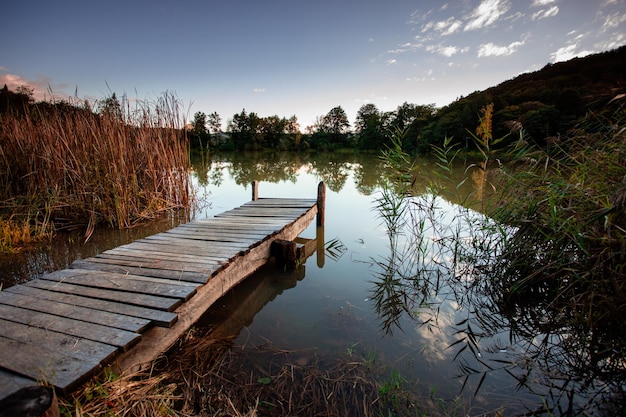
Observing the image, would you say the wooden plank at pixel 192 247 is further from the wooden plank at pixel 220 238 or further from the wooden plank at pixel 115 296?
the wooden plank at pixel 115 296

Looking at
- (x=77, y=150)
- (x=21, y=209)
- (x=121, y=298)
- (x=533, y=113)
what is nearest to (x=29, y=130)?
(x=77, y=150)

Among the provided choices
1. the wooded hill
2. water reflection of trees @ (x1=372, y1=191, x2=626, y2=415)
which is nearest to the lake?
water reflection of trees @ (x1=372, y1=191, x2=626, y2=415)

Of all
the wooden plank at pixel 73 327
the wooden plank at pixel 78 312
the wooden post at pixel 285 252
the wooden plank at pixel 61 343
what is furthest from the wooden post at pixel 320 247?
the wooden plank at pixel 61 343

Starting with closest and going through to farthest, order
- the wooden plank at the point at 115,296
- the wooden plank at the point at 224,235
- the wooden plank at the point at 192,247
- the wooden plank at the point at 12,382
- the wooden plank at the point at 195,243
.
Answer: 1. the wooden plank at the point at 12,382
2. the wooden plank at the point at 115,296
3. the wooden plank at the point at 192,247
4. the wooden plank at the point at 195,243
5. the wooden plank at the point at 224,235

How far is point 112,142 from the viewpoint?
5.66 metres

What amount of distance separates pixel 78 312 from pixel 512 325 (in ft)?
13.5

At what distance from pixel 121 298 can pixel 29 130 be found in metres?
5.51

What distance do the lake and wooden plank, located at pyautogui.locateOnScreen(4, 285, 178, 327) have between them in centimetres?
85

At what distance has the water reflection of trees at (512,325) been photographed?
7.40 feet

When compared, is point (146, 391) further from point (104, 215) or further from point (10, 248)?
point (104, 215)

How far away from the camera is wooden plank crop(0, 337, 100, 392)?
1.61m

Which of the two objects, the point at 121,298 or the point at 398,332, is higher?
the point at 121,298

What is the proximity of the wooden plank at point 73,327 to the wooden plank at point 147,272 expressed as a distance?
824mm

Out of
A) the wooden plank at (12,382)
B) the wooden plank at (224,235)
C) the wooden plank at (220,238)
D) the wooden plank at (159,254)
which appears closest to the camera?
the wooden plank at (12,382)
